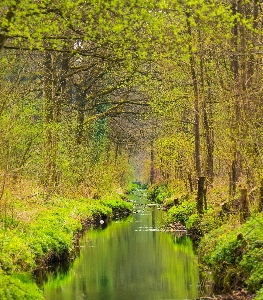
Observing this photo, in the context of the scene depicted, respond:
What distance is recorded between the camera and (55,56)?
97.8 feet

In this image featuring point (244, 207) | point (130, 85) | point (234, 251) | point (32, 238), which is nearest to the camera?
point (234, 251)

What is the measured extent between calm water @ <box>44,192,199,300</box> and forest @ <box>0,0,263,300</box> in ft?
2.56

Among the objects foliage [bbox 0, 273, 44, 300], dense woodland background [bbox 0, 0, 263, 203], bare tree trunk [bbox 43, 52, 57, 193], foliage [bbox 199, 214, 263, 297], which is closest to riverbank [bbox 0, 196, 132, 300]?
foliage [bbox 0, 273, 44, 300]

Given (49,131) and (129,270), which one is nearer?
(129,270)

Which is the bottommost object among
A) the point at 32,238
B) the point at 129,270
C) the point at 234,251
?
the point at 129,270

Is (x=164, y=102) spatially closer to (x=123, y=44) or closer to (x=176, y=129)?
(x=176, y=129)

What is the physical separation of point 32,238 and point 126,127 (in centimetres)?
2630

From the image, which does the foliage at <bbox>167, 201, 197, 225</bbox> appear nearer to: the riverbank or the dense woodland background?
the dense woodland background

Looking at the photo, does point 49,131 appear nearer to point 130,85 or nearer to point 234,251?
point 130,85

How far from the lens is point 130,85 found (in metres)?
Answer: 26.8

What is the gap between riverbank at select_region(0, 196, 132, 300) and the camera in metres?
12.7

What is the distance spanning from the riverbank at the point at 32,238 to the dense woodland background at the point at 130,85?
0.91m

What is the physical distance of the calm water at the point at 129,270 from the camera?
15.4m

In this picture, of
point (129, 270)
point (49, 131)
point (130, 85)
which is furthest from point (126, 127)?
point (129, 270)
